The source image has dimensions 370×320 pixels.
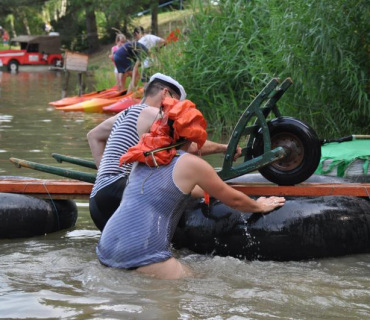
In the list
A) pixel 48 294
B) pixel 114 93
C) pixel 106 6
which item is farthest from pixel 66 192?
pixel 106 6

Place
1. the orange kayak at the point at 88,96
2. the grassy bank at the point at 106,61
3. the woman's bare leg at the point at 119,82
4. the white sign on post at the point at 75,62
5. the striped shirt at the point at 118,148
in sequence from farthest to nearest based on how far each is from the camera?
the grassy bank at the point at 106,61
the white sign on post at the point at 75,62
the woman's bare leg at the point at 119,82
the orange kayak at the point at 88,96
the striped shirt at the point at 118,148

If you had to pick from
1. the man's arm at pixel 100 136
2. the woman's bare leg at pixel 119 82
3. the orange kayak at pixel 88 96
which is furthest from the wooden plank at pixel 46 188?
the woman's bare leg at pixel 119 82

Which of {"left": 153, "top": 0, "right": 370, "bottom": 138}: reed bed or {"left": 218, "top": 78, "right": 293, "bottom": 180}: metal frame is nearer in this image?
{"left": 218, "top": 78, "right": 293, "bottom": 180}: metal frame

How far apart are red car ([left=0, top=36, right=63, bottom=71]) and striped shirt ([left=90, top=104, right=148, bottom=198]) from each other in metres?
32.6

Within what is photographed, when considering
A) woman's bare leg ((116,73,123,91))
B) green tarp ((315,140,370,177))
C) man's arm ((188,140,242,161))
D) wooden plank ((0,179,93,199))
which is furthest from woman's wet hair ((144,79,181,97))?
woman's bare leg ((116,73,123,91))

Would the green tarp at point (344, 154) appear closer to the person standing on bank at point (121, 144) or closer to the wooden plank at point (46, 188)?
the person standing on bank at point (121, 144)

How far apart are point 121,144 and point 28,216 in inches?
48.3

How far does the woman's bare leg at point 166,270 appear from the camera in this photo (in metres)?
5.37

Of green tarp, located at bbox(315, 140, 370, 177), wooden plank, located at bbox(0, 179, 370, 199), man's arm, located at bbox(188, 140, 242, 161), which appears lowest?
wooden plank, located at bbox(0, 179, 370, 199)

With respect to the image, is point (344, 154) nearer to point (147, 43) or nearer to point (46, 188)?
point (46, 188)

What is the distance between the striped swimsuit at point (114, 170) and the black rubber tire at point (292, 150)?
3.22 ft

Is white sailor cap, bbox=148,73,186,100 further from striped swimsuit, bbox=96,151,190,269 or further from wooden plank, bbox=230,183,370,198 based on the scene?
striped swimsuit, bbox=96,151,190,269

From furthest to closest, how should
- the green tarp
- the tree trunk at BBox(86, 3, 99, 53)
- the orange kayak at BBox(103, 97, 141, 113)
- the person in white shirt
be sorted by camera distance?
the tree trunk at BBox(86, 3, 99, 53) → the orange kayak at BBox(103, 97, 141, 113) → the person in white shirt → the green tarp

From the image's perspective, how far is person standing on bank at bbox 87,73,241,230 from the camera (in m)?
6.20
